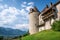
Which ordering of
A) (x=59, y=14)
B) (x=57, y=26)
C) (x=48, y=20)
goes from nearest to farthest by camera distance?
(x=57, y=26) < (x=59, y=14) < (x=48, y=20)

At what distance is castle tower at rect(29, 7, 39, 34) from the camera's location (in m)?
64.5

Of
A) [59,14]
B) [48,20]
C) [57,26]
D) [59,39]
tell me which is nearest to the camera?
[59,39]

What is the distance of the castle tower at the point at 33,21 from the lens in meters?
64.5

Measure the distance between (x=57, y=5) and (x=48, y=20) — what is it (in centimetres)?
668

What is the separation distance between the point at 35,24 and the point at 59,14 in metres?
19.0

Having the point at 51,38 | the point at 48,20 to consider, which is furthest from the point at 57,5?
the point at 51,38

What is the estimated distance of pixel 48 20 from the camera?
5288 cm

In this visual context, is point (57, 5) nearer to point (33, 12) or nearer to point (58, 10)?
point (58, 10)

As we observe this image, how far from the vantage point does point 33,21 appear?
65000mm

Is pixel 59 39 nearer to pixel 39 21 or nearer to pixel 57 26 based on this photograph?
pixel 57 26

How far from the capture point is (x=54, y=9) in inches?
1930

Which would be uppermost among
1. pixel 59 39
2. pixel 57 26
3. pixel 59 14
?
pixel 59 14

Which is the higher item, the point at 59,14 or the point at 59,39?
the point at 59,14

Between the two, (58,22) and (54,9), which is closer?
→ (58,22)
